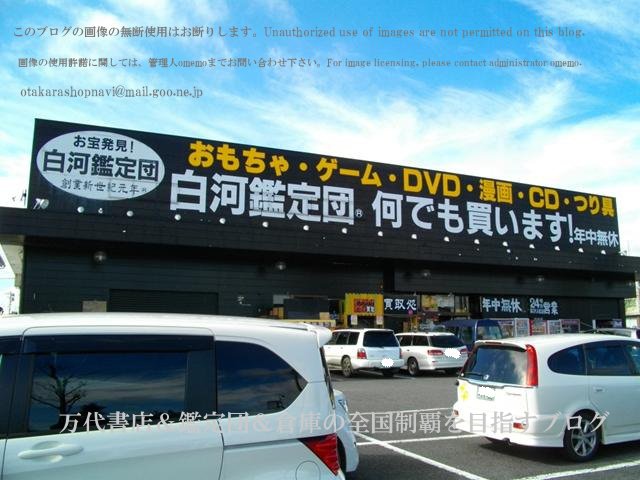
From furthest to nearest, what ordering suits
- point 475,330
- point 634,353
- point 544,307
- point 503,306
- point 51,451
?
point 544,307
point 503,306
point 475,330
point 634,353
point 51,451

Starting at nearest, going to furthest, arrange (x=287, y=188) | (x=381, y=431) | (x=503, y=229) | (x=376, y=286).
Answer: (x=381, y=431) → (x=287, y=188) → (x=376, y=286) → (x=503, y=229)

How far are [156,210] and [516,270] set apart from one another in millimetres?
18322

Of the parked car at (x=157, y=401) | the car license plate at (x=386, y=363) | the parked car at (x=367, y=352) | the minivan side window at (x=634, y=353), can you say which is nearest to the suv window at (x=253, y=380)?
the parked car at (x=157, y=401)

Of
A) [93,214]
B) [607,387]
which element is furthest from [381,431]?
[93,214]

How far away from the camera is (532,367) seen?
7207 millimetres

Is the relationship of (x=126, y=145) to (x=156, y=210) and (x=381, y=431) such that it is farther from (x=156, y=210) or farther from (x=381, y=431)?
(x=381, y=431)

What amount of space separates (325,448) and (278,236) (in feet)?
62.3

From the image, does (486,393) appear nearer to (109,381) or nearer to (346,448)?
(346,448)

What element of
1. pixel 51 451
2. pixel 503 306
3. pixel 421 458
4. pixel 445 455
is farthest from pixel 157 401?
pixel 503 306

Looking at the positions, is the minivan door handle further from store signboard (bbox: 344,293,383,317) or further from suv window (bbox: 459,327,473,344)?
suv window (bbox: 459,327,473,344)

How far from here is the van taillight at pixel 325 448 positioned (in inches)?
147

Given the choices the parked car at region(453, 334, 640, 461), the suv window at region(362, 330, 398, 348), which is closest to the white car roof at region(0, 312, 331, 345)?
the parked car at region(453, 334, 640, 461)

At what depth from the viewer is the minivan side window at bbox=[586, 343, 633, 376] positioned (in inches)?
299

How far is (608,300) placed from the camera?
32969 millimetres
